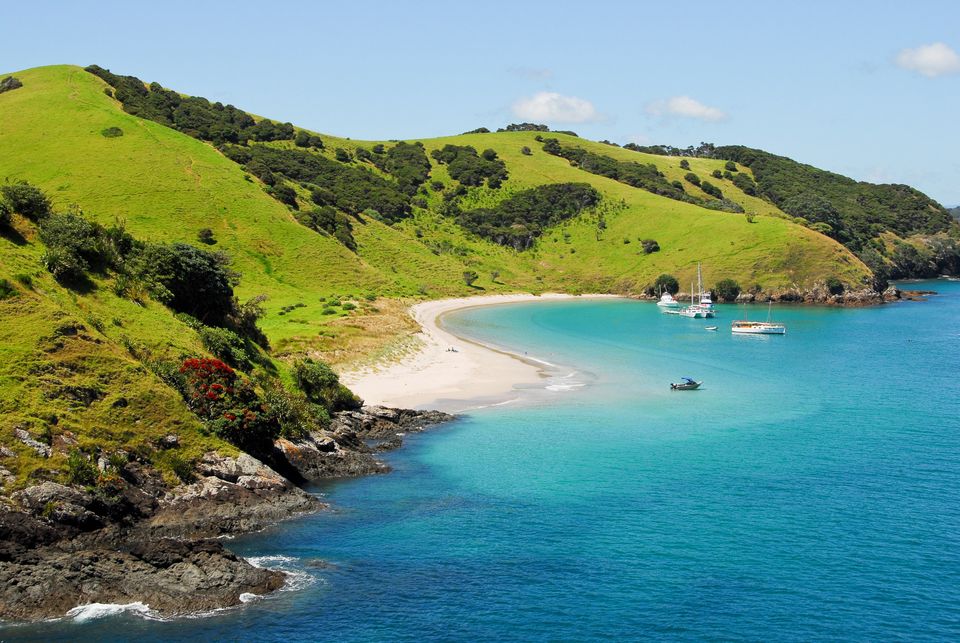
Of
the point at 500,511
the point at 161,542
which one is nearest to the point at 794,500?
the point at 500,511

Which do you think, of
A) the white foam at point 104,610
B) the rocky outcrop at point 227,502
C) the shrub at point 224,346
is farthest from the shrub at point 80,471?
the shrub at point 224,346

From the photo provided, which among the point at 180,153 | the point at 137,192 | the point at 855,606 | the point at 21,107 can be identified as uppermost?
the point at 21,107

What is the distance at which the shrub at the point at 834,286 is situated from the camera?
551 ft

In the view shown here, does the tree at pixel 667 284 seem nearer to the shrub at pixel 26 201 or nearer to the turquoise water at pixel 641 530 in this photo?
the turquoise water at pixel 641 530

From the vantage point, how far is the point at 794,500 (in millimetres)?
44719

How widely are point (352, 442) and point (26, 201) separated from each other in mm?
28341

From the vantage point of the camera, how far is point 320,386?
61.2 meters

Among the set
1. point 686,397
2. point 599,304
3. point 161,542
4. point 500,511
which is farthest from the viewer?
point 599,304

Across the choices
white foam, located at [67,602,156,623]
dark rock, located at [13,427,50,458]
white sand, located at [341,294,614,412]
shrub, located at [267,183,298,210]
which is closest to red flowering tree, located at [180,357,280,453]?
dark rock, located at [13,427,50,458]

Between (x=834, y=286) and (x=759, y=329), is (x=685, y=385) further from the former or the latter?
(x=834, y=286)

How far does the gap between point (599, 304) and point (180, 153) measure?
88336 mm

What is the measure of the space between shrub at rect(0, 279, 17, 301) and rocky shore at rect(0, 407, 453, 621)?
521 inches

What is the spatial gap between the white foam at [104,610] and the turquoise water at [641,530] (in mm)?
533

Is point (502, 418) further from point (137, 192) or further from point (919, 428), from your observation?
point (137, 192)
